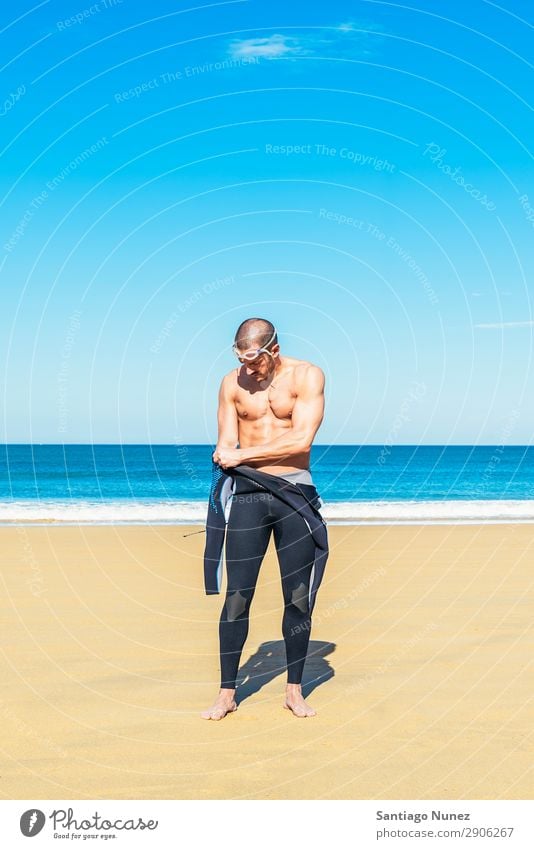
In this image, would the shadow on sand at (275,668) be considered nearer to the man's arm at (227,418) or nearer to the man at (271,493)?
the man at (271,493)

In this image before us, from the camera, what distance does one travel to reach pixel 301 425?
18.9 feet

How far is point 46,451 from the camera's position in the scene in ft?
282

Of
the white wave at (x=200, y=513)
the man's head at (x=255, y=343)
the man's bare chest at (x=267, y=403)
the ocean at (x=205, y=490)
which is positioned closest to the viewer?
the man's head at (x=255, y=343)

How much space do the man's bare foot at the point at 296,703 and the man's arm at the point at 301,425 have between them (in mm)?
1522

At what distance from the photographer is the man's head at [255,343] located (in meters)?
5.66

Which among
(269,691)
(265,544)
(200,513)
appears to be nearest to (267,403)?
(265,544)

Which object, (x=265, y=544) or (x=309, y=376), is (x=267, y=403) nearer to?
(x=309, y=376)

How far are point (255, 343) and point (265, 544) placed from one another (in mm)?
1328

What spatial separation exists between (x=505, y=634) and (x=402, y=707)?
2601 mm

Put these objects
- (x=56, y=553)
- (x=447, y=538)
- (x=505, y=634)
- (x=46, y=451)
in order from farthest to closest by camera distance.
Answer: (x=46, y=451) → (x=447, y=538) → (x=56, y=553) → (x=505, y=634)

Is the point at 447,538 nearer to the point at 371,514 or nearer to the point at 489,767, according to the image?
the point at 371,514

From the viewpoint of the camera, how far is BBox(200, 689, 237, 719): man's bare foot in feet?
18.8

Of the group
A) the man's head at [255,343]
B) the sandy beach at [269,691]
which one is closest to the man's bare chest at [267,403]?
the man's head at [255,343]

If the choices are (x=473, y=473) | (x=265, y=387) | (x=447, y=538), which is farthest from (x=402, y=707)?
(x=473, y=473)
